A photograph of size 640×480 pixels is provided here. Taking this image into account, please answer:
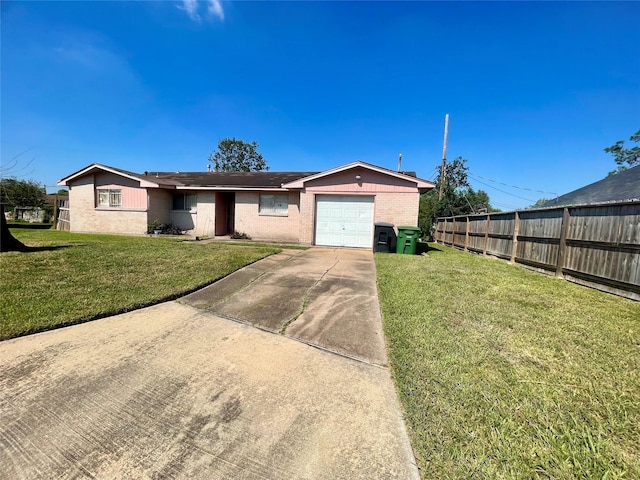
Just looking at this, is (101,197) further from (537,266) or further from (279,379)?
(537,266)

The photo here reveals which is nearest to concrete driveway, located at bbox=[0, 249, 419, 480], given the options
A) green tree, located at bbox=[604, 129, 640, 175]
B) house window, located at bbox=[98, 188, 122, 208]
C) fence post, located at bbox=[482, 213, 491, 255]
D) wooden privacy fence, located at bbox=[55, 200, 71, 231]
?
fence post, located at bbox=[482, 213, 491, 255]

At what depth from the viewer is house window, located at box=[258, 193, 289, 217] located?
1441cm

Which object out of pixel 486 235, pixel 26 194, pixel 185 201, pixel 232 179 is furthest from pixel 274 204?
pixel 26 194

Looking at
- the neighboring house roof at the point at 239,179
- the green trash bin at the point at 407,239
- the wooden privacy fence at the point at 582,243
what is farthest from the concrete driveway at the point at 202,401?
the neighboring house roof at the point at 239,179

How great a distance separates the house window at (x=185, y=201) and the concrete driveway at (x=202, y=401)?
43.9 ft

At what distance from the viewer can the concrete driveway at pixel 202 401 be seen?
1.73 meters

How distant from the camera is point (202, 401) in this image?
2.28 metres

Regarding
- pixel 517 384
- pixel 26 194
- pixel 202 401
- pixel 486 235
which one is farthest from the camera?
pixel 26 194

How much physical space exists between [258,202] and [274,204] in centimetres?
87

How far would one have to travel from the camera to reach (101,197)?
16.3 m

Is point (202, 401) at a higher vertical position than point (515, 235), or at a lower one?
lower

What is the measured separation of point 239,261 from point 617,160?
5487 cm

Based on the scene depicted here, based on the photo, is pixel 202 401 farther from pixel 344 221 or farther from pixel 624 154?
pixel 624 154

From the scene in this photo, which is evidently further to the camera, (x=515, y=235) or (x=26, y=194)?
(x=26, y=194)
